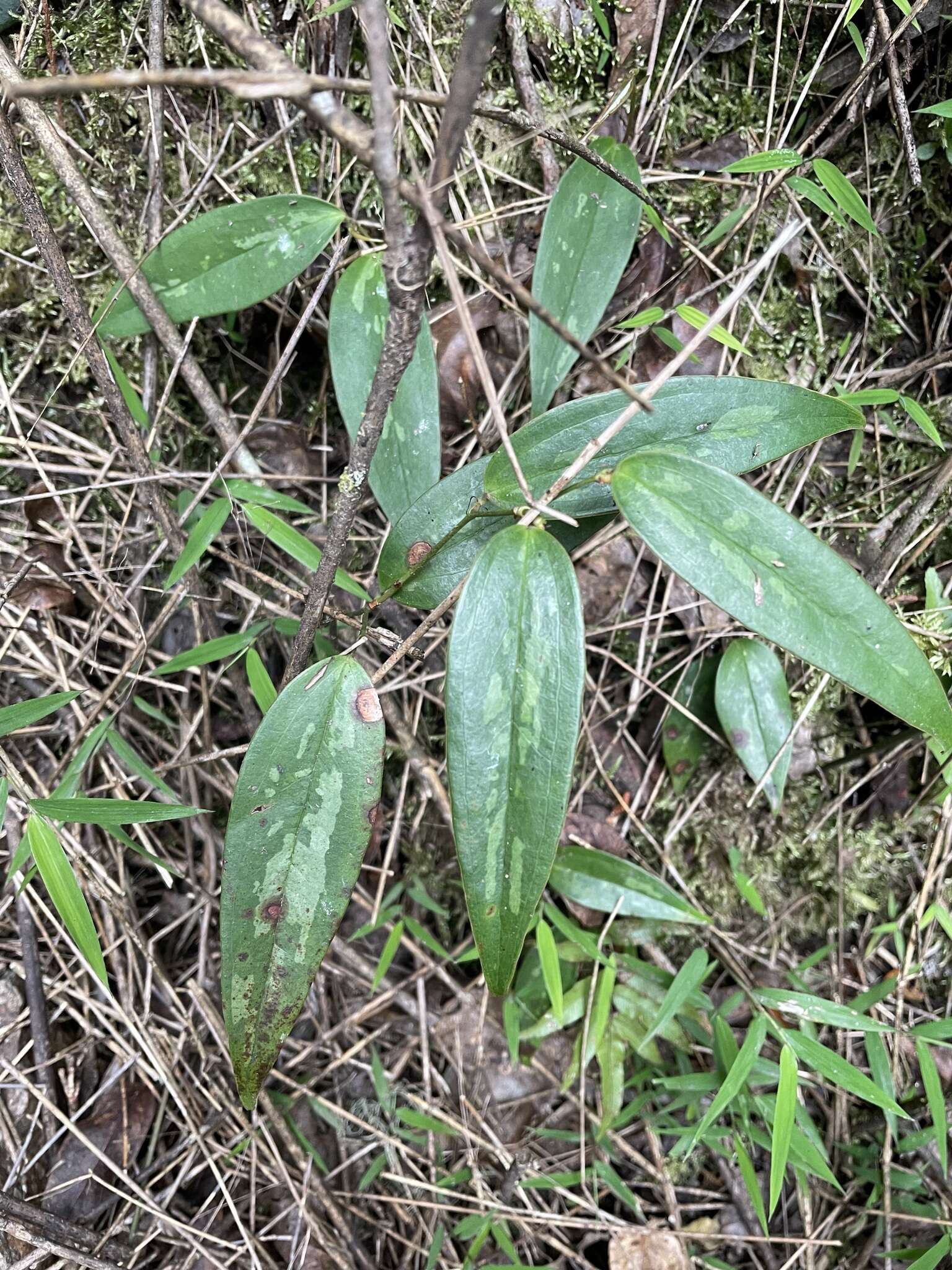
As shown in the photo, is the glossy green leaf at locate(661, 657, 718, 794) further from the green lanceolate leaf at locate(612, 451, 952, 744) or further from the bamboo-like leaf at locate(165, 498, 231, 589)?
the bamboo-like leaf at locate(165, 498, 231, 589)

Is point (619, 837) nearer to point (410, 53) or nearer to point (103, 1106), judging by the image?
point (103, 1106)

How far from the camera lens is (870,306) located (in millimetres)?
1195

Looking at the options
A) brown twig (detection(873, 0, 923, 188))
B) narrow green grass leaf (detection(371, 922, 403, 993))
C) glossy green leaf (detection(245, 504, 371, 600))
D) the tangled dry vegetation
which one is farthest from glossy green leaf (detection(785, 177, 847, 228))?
narrow green grass leaf (detection(371, 922, 403, 993))

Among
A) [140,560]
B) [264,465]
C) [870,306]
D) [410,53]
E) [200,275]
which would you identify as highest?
[410,53]

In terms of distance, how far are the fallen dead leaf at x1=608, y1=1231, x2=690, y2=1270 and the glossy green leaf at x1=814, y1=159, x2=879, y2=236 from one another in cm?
150

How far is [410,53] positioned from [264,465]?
586 millimetres

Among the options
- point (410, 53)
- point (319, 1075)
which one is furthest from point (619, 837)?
point (410, 53)

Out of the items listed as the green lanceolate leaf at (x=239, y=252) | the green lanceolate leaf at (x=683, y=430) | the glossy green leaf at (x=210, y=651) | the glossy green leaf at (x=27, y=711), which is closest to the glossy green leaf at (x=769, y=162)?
the green lanceolate leaf at (x=683, y=430)

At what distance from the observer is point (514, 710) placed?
714mm

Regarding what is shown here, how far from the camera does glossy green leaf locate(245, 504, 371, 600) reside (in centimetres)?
101

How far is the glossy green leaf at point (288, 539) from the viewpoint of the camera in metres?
1.01

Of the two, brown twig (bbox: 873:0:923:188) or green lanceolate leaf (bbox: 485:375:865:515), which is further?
brown twig (bbox: 873:0:923:188)

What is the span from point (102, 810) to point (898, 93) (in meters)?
1.39

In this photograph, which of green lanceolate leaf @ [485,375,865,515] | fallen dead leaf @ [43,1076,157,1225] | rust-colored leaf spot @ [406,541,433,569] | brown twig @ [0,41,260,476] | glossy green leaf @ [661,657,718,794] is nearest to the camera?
green lanceolate leaf @ [485,375,865,515]
